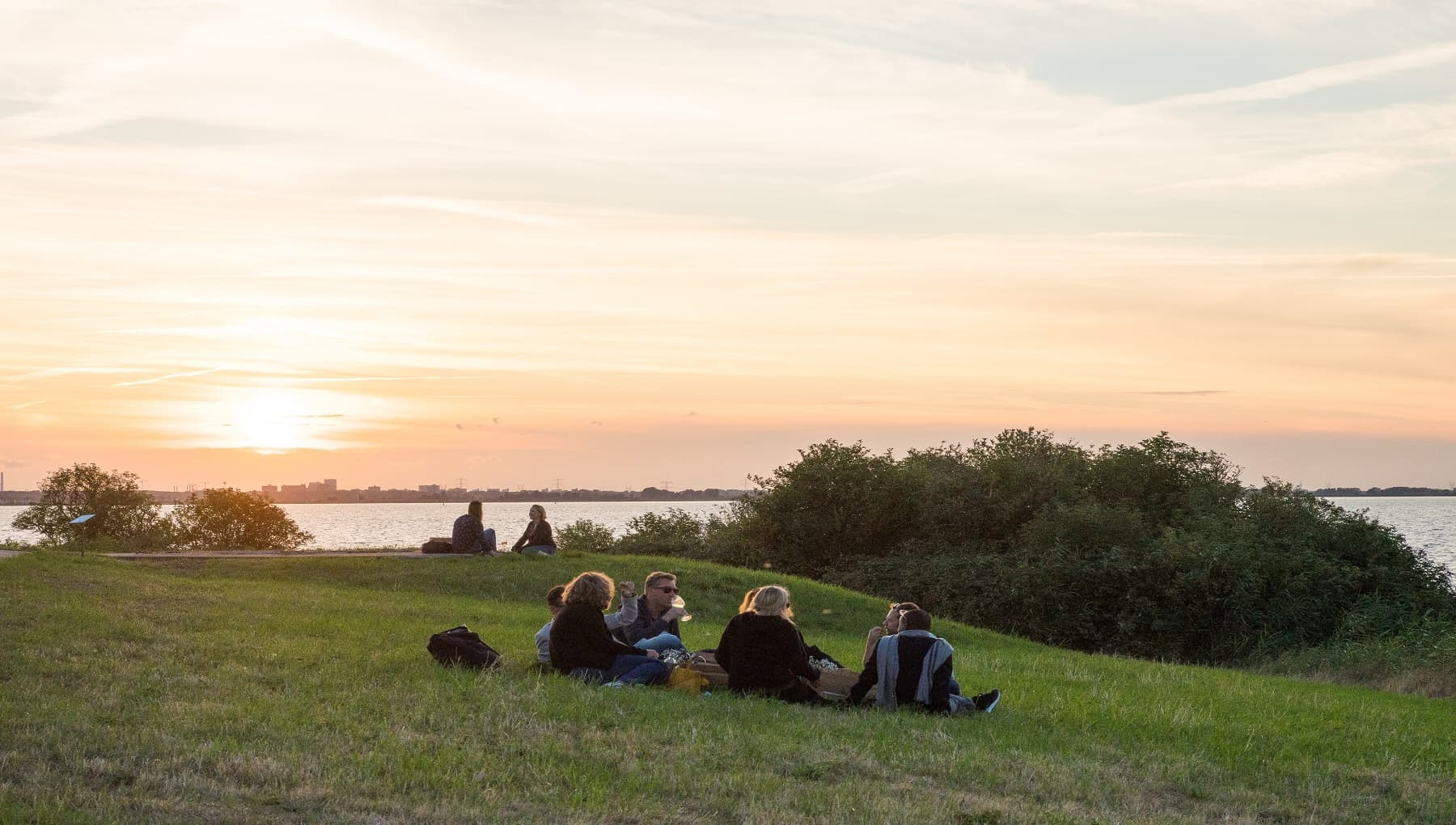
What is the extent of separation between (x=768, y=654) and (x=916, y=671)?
1562mm

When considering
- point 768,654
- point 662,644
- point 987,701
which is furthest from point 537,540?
point 987,701

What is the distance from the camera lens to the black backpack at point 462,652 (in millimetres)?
14156

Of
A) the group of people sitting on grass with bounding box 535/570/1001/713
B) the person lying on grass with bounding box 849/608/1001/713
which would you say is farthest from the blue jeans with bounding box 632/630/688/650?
the person lying on grass with bounding box 849/608/1001/713

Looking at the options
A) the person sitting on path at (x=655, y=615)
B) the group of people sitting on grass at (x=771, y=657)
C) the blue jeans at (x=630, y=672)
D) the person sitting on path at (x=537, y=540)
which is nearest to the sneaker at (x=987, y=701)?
the group of people sitting on grass at (x=771, y=657)

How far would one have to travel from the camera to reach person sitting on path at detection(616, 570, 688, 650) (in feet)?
51.1

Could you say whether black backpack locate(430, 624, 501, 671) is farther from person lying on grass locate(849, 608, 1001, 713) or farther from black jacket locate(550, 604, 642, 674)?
person lying on grass locate(849, 608, 1001, 713)

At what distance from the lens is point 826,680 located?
13648 mm

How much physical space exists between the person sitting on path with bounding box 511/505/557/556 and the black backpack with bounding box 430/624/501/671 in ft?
58.9

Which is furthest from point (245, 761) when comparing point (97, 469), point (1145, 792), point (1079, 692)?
point (97, 469)

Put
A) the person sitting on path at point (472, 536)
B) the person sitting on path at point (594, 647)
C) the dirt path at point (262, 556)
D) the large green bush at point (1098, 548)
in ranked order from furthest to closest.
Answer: the large green bush at point (1098, 548) → the person sitting on path at point (472, 536) → the dirt path at point (262, 556) → the person sitting on path at point (594, 647)

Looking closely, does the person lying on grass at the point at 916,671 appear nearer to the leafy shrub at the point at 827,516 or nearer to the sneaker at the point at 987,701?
the sneaker at the point at 987,701

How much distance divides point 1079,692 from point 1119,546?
25.5 metres

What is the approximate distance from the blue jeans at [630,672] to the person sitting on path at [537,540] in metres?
19.1

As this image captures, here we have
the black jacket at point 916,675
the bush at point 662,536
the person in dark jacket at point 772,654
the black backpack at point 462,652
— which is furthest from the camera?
the bush at point 662,536
